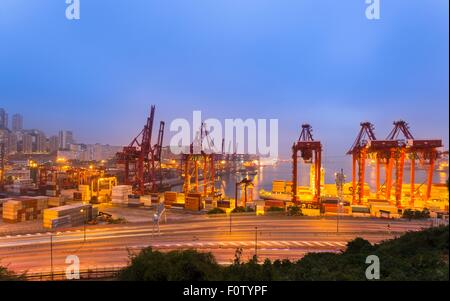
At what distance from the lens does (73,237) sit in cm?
1531

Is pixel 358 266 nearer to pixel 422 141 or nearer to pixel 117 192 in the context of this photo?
pixel 422 141

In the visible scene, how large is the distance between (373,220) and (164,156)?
97.1m

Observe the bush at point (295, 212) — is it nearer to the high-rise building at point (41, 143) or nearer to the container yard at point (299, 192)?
the container yard at point (299, 192)

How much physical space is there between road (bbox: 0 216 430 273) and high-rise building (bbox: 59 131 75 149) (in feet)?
329

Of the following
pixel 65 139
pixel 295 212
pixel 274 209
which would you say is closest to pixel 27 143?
pixel 65 139

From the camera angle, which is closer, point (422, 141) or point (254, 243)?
point (254, 243)

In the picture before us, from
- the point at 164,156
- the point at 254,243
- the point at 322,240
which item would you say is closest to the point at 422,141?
the point at 322,240

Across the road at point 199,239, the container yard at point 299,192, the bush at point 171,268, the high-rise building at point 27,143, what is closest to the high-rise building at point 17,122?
the high-rise building at point 27,143

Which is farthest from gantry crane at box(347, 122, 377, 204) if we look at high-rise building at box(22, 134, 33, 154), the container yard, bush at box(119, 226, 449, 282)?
high-rise building at box(22, 134, 33, 154)

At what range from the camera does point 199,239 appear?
14.4 m

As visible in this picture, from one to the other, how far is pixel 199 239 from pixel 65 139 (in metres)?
117

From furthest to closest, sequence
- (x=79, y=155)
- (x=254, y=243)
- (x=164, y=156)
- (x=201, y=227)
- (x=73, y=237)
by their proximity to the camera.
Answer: (x=164, y=156) → (x=79, y=155) → (x=201, y=227) → (x=73, y=237) → (x=254, y=243)

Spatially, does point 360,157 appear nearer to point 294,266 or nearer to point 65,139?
point 294,266
